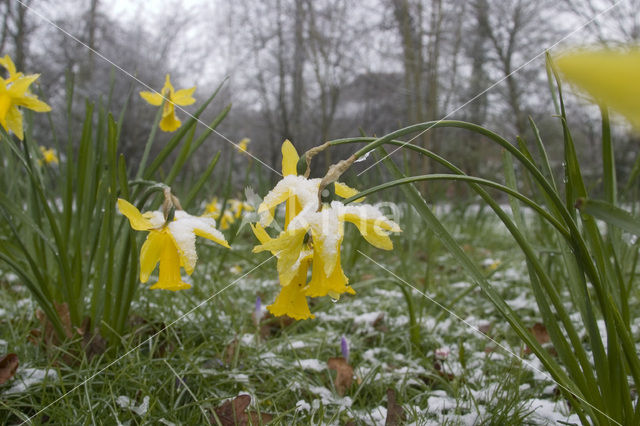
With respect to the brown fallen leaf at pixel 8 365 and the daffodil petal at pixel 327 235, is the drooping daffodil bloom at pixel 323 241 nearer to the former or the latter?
the daffodil petal at pixel 327 235

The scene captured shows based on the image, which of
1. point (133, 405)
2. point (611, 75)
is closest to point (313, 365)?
point (133, 405)

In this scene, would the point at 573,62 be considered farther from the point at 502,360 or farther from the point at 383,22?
the point at 502,360

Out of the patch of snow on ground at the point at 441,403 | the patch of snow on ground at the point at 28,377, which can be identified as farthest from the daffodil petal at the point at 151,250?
the patch of snow on ground at the point at 441,403

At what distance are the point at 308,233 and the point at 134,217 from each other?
276mm

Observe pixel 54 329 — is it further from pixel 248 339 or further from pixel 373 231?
pixel 373 231

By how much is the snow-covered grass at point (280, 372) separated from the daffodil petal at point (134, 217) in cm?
15

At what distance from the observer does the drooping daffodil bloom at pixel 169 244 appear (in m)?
0.67

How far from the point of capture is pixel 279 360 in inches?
42.9

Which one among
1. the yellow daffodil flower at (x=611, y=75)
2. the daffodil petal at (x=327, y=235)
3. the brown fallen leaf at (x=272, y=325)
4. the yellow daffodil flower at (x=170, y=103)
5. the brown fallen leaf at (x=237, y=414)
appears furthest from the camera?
the brown fallen leaf at (x=272, y=325)

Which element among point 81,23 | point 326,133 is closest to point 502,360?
point 326,133

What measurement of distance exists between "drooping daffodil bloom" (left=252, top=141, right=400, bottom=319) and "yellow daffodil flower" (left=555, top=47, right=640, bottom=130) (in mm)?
393

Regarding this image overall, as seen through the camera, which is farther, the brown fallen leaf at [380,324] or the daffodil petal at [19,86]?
the brown fallen leaf at [380,324]

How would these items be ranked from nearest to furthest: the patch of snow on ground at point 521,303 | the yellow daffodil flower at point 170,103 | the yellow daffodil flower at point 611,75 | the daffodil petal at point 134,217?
the yellow daffodil flower at point 611,75
the daffodil petal at point 134,217
the yellow daffodil flower at point 170,103
the patch of snow on ground at point 521,303

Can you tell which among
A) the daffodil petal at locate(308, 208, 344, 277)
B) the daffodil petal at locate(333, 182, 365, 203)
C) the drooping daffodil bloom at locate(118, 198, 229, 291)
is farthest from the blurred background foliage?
the drooping daffodil bloom at locate(118, 198, 229, 291)
